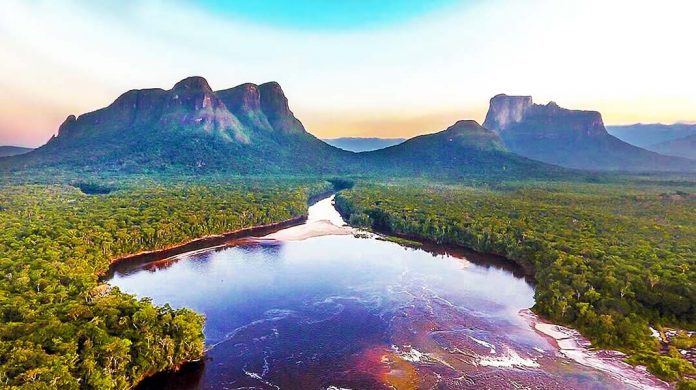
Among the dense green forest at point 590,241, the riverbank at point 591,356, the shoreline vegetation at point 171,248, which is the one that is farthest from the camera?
the dense green forest at point 590,241

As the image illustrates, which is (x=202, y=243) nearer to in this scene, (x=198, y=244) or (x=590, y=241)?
(x=198, y=244)

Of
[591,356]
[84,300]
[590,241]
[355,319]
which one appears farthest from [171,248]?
[590,241]

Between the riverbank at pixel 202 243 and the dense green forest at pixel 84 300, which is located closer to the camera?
the dense green forest at pixel 84 300

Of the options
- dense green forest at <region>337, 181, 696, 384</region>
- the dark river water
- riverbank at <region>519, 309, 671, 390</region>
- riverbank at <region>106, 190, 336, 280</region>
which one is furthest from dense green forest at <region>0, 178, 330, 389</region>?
dense green forest at <region>337, 181, 696, 384</region>

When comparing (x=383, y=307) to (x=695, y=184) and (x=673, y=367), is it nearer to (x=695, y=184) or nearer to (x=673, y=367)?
(x=673, y=367)

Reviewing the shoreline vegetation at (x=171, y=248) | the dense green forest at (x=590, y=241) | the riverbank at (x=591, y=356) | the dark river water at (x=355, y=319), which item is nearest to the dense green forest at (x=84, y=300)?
the shoreline vegetation at (x=171, y=248)

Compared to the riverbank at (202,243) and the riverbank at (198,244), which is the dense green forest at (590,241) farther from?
the riverbank at (198,244)

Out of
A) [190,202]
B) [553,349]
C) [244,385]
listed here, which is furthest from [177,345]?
[190,202]
